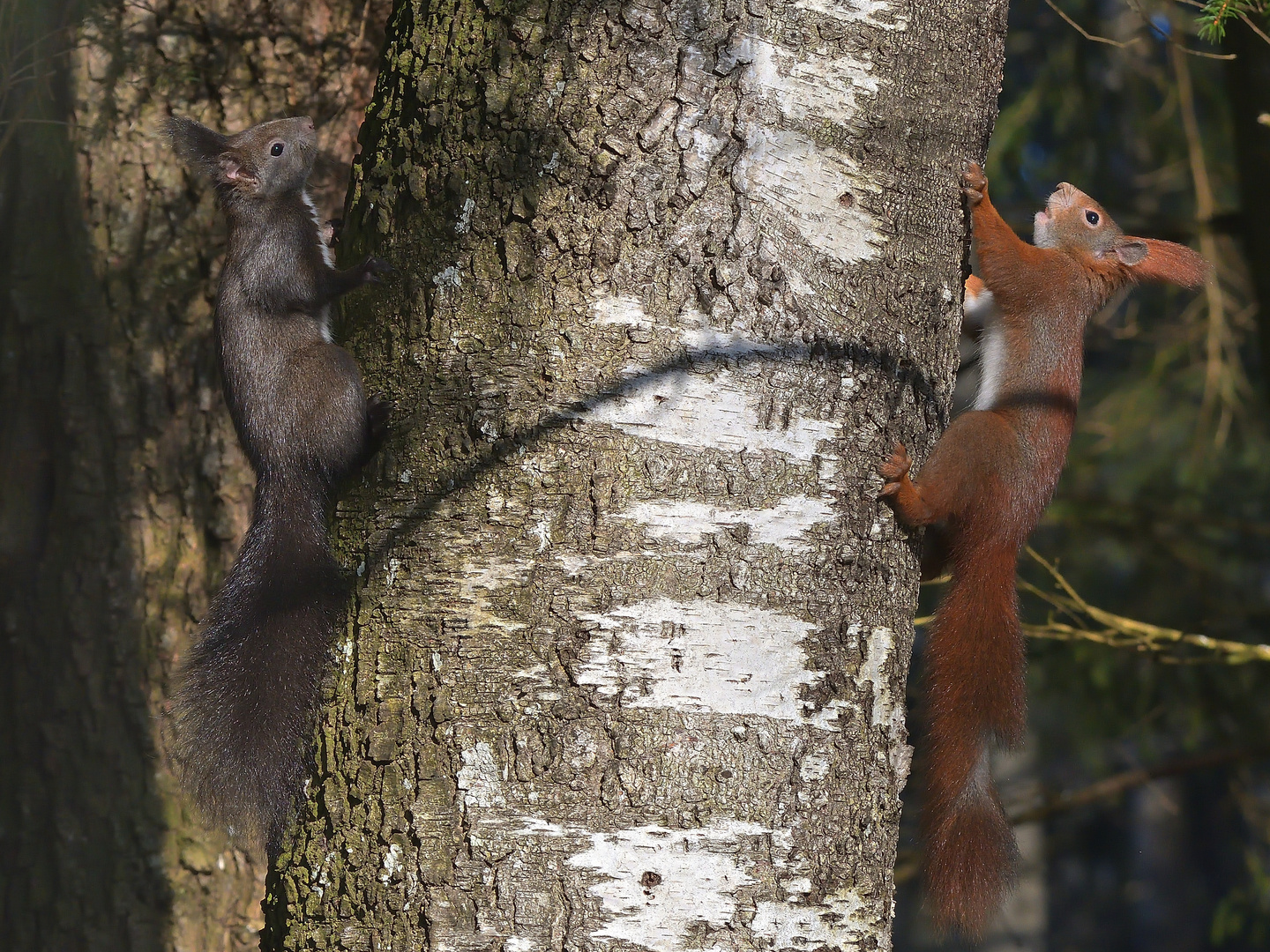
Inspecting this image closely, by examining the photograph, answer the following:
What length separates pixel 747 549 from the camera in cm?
143

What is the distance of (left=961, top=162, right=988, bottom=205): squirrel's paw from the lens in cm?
170

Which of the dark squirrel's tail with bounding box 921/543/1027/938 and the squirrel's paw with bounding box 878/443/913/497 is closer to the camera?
the squirrel's paw with bounding box 878/443/913/497

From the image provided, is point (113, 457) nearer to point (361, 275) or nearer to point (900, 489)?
point (361, 275)

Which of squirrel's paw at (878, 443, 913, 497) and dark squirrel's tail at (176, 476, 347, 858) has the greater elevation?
squirrel's paw at (878, 443, 913, 497)

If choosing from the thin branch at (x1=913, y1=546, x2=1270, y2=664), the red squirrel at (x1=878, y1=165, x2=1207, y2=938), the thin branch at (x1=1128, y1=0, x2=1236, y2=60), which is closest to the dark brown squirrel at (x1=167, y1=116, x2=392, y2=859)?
the red squirrel at (x1=878, y1=165, x2=1207, y2=938)

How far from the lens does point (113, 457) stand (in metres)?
2.78

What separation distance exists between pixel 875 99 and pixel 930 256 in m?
0.24

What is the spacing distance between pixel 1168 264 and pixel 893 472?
1820mm

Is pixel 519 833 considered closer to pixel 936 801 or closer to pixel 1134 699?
pixel 936 801

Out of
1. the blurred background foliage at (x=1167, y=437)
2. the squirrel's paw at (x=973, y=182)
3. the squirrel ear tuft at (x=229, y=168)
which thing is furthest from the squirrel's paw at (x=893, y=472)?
the squirrel ear tuft at (x=229, y=168)

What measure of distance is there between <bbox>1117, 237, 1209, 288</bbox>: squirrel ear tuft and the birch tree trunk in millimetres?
1645

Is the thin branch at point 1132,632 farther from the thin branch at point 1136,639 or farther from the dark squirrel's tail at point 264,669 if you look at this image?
the dark squirrel's tail at point 264,669

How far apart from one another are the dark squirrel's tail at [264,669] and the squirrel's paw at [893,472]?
31.0 inches

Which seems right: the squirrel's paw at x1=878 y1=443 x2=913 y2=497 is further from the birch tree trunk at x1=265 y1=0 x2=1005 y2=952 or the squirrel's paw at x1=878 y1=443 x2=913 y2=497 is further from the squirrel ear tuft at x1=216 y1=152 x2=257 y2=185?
the squirrel ear tuft at x1=216 y1=152 x2=257 y2=185
